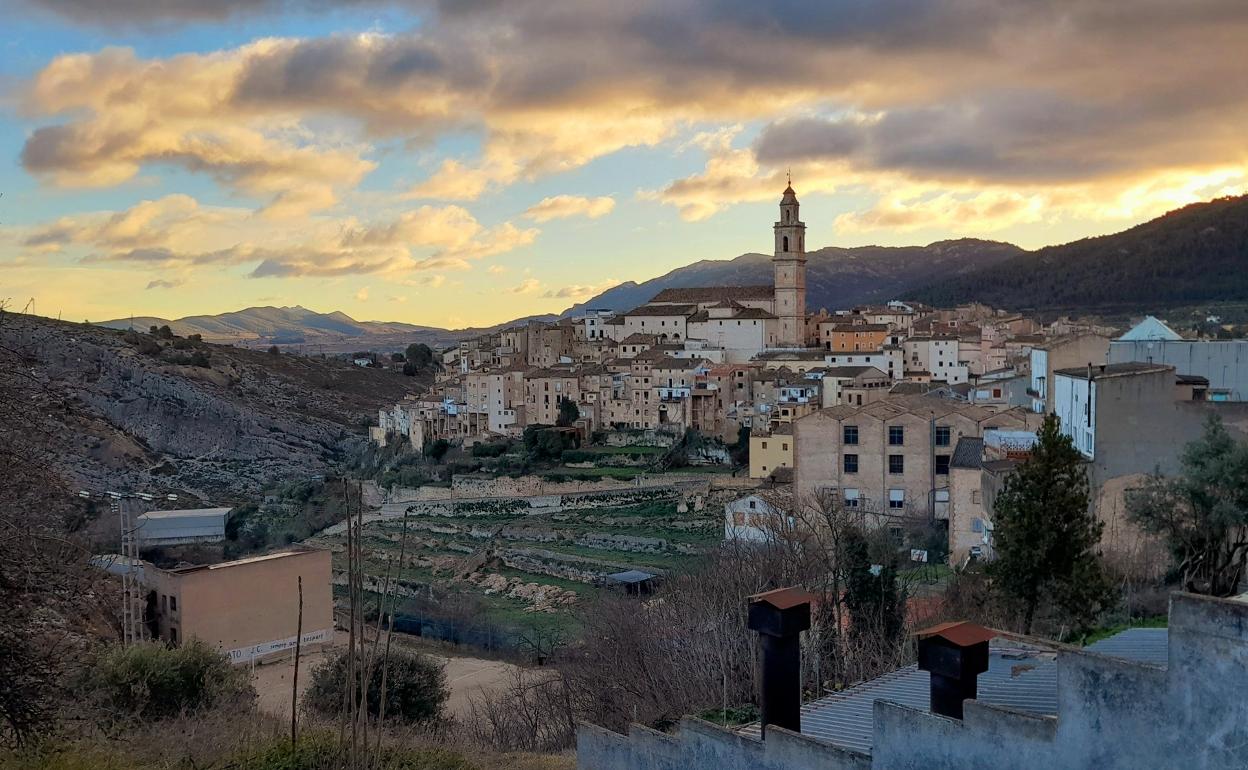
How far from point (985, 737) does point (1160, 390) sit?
47.1 ft

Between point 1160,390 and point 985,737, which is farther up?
point 1160,390

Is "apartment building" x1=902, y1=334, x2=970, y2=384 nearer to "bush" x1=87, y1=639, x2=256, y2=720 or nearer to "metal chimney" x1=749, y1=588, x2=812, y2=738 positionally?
"bush" x1=87, y1=639, x2=256, y2=720

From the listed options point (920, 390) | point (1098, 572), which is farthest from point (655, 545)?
point (1098, 572)

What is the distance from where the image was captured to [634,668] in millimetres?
14219

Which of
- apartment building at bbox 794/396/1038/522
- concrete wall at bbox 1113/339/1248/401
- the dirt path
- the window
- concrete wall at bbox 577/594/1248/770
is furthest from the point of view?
the window

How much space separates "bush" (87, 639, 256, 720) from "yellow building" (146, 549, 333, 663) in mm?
7318

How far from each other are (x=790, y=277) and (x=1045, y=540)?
187 feet

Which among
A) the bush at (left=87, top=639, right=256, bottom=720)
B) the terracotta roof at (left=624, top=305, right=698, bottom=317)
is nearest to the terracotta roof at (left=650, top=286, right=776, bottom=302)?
the terracotta roof at (left=624, top=305, right=698, bottom=317)

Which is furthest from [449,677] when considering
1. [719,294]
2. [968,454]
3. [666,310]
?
[719,294]

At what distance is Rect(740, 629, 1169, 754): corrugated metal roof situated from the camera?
6.35 meters

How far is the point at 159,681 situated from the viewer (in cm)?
1316

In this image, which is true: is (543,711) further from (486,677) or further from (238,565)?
(238,565)

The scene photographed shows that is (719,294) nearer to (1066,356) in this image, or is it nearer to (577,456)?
(577,456)

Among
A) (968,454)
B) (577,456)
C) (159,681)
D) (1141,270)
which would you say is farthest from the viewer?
(1141,270)
